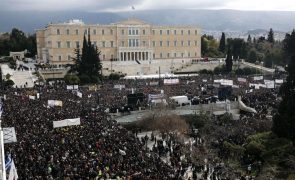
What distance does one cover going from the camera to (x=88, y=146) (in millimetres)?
26141

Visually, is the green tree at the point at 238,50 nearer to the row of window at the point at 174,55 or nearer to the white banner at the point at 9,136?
the row of window at the point at 174,55

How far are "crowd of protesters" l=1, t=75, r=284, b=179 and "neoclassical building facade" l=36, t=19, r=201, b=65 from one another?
39.5 metres

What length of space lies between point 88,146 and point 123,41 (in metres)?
61.8

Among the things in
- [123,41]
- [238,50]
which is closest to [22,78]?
[123,41]

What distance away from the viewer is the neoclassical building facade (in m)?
81.8

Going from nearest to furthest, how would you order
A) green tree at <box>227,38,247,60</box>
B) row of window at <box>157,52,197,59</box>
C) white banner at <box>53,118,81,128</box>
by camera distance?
white banner at <box>53,118,81,128</box> < green tree at <box>227,38,247,60</box> < row of window at <box>157,52,197,59</box>

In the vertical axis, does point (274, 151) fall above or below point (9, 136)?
below

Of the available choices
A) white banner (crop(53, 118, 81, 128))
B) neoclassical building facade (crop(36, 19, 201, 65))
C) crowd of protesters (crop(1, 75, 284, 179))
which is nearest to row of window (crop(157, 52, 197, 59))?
neoclassical building facade (crop(36, 19, 201, 65))

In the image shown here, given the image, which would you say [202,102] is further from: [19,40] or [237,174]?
[19,40]

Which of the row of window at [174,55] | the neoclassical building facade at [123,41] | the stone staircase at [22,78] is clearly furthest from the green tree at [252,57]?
the stone staircase at [22,78]

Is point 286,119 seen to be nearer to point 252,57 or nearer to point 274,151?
point 274,151

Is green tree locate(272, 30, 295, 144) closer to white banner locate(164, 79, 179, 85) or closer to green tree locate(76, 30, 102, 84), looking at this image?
white banner locate(164, 79, 179, 85)

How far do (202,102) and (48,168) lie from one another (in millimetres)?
23980

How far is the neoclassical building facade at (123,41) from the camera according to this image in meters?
81.8
